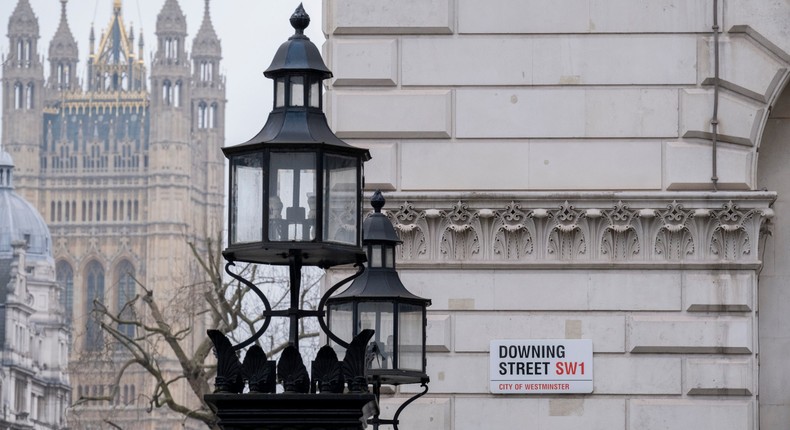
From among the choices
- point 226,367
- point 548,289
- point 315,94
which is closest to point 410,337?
point 548,289

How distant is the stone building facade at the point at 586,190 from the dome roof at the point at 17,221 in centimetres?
13102

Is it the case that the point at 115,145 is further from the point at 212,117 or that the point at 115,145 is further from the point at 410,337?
the point at 410,337

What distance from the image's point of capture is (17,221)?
148 m

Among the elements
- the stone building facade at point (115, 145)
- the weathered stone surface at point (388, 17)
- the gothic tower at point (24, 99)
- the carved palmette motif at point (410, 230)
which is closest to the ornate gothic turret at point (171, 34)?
the stone building facade at point (115, 145)

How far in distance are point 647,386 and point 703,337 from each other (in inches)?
21.6

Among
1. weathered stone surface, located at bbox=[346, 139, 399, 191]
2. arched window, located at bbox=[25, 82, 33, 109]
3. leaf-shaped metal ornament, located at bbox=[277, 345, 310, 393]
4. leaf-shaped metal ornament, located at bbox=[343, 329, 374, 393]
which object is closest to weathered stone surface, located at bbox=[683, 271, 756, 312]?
weathered stone surface, located at bbox=[346, 139, 399, 191]

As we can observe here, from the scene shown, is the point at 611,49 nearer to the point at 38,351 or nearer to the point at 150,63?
the point at 38,351

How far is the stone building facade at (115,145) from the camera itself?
17725 centimetres

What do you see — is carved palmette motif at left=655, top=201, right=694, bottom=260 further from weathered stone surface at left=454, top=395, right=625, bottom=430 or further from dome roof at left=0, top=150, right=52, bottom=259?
dome roof at left=0, top=150, right=52, bottom=259

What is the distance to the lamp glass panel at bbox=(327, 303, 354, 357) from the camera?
14023 millimetres

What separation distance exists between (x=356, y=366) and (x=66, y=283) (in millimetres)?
171887

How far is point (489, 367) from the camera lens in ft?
51.4

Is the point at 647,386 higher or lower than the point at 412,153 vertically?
lower

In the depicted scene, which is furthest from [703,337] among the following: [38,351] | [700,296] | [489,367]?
[38,351]
